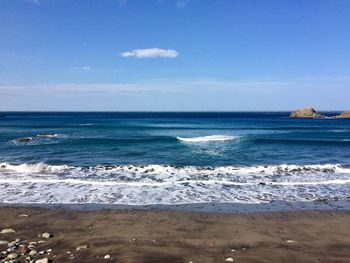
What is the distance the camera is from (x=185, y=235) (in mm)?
10047

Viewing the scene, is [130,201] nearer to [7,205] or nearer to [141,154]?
[7,205]

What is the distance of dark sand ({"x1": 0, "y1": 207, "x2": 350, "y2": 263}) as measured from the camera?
8.57 meters

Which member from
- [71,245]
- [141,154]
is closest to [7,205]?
[71,245]

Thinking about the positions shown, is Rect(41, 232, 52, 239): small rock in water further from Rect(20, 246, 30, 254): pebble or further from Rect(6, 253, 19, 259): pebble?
Rect(6, 253, 19, 259): pebble

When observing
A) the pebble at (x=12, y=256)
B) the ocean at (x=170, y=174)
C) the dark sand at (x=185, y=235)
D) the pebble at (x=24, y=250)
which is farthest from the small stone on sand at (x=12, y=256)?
the ocean at (x=170, y=174)

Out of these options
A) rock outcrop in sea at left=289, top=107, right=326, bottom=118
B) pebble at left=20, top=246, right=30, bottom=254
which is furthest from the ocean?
rock outcrop in sea at left=289, top=107, right=326, bottom=118

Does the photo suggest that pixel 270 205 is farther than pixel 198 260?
Yes

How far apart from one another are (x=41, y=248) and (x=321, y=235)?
7498 millimetres

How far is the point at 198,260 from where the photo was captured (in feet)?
27.1

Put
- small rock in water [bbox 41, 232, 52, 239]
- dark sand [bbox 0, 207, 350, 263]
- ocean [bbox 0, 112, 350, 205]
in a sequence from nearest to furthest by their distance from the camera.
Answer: dark sand [bbox 0, 207, 350, 263] → small rock in water [bbox 41, 232, 52, 239] → ocean [bbox 0, 112, 350, 205]

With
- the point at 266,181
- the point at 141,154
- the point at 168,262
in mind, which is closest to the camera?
the point at 168,262

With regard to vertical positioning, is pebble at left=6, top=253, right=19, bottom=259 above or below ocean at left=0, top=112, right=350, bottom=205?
above

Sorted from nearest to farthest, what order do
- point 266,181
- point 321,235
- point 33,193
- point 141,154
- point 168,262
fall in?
point 168,262 < point 321,235 < point 33,193 < point 266,181 < point 141,154

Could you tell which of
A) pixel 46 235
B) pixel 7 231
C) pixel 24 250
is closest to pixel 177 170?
pixel 46 235
